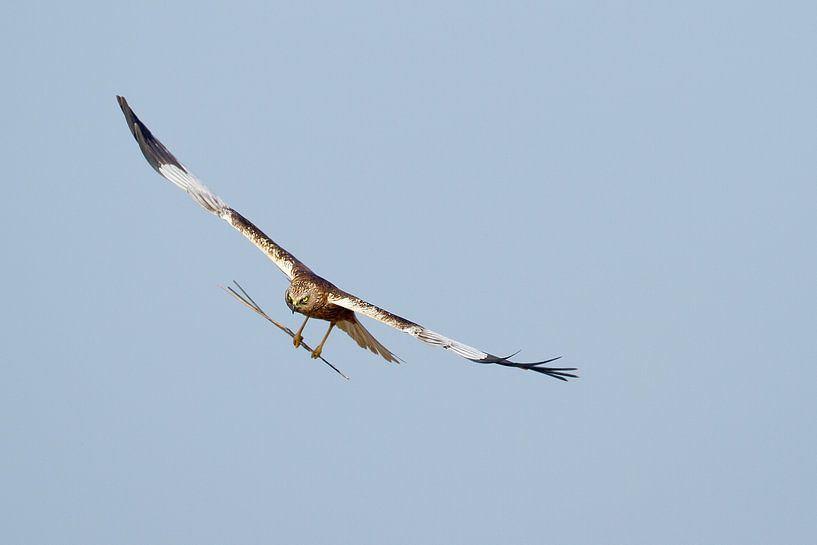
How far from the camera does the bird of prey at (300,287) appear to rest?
1952 centimetres

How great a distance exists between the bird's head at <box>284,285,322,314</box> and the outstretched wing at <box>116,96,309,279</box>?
0.90m

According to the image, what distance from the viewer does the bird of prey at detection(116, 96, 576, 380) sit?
1952 centimetres

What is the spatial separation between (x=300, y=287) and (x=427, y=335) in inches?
133

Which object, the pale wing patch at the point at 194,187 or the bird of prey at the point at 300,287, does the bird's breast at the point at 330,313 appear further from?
the pale wing patch at the point at 194,187

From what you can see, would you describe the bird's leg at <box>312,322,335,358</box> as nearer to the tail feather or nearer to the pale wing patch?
the tail feather

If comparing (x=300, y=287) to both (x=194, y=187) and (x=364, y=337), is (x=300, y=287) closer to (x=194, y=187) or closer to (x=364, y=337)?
(x=364, y=337)

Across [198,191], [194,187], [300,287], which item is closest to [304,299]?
[300,287]

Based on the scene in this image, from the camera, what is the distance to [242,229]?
2277cm

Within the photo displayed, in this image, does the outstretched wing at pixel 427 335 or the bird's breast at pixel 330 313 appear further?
the bird's breast at pixel 330 313

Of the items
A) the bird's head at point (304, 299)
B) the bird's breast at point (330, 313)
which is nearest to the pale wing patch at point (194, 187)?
the bird's head at point (304, 299)

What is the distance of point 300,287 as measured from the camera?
2138 cm

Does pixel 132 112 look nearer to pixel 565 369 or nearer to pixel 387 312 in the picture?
pixel 387 312

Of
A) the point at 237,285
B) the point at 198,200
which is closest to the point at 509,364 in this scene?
the point at 237,285

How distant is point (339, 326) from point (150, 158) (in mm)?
4704
